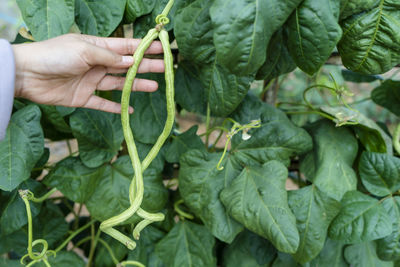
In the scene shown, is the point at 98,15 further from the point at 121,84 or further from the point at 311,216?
the point at 311,216

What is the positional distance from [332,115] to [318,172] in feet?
0.56

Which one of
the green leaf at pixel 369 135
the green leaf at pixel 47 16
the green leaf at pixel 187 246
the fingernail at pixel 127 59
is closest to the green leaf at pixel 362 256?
the green leaf at pixel 369 135

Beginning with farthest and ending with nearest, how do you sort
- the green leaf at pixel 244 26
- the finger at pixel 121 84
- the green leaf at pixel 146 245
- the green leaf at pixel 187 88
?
the green leaf at pixel 146 245 → the green leaf at pixel 187 88 → the finger at pixel 121 84 → the green leaf at pixel 244 26

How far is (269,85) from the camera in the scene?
101 centimetres

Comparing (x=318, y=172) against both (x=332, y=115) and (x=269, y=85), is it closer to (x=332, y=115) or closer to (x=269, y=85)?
(x=332, y=115)

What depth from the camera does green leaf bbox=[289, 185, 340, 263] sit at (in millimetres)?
791

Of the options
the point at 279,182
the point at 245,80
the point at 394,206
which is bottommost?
the point at 394,206

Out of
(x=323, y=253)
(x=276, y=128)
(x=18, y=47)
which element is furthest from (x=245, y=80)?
(x=323, y=253)

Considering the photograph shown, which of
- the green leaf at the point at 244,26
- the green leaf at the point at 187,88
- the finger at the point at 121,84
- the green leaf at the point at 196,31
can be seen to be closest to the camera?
the green leaf at the point at 244,26

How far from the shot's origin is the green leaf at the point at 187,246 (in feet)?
3.00

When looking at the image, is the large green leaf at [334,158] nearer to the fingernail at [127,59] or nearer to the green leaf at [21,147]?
the fingernail at [127,59]

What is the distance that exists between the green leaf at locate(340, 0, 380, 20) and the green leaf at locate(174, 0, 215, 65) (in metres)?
0.23

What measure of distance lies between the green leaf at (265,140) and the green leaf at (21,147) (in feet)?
1.49

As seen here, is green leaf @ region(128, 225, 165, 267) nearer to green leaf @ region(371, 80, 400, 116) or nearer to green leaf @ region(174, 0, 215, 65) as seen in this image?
green leaf @ region(174, 0, 215, 65)
